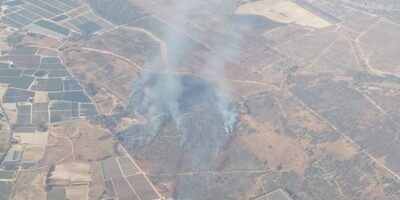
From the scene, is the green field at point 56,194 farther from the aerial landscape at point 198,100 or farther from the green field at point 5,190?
the green field at point 5,190

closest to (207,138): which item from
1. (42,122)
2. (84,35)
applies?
(42,122)

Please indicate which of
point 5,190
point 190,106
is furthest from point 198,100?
point 5,190

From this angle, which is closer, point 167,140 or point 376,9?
point 167,140

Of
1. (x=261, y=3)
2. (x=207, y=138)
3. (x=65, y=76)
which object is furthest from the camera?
(x=261, y=3)

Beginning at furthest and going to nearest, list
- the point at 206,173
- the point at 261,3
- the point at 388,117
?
the point at 261,3 → the point at 388,117 → the point at 206,173

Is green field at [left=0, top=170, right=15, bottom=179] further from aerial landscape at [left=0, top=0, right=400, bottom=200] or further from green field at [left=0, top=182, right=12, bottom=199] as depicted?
green field at [left=0, top=182, right=12, bottom=199]

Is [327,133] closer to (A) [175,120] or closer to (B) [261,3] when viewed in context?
(A) [175,120]

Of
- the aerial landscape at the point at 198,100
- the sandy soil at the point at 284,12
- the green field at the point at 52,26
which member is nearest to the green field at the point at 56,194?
the aerial landscape at the point at 198,100
